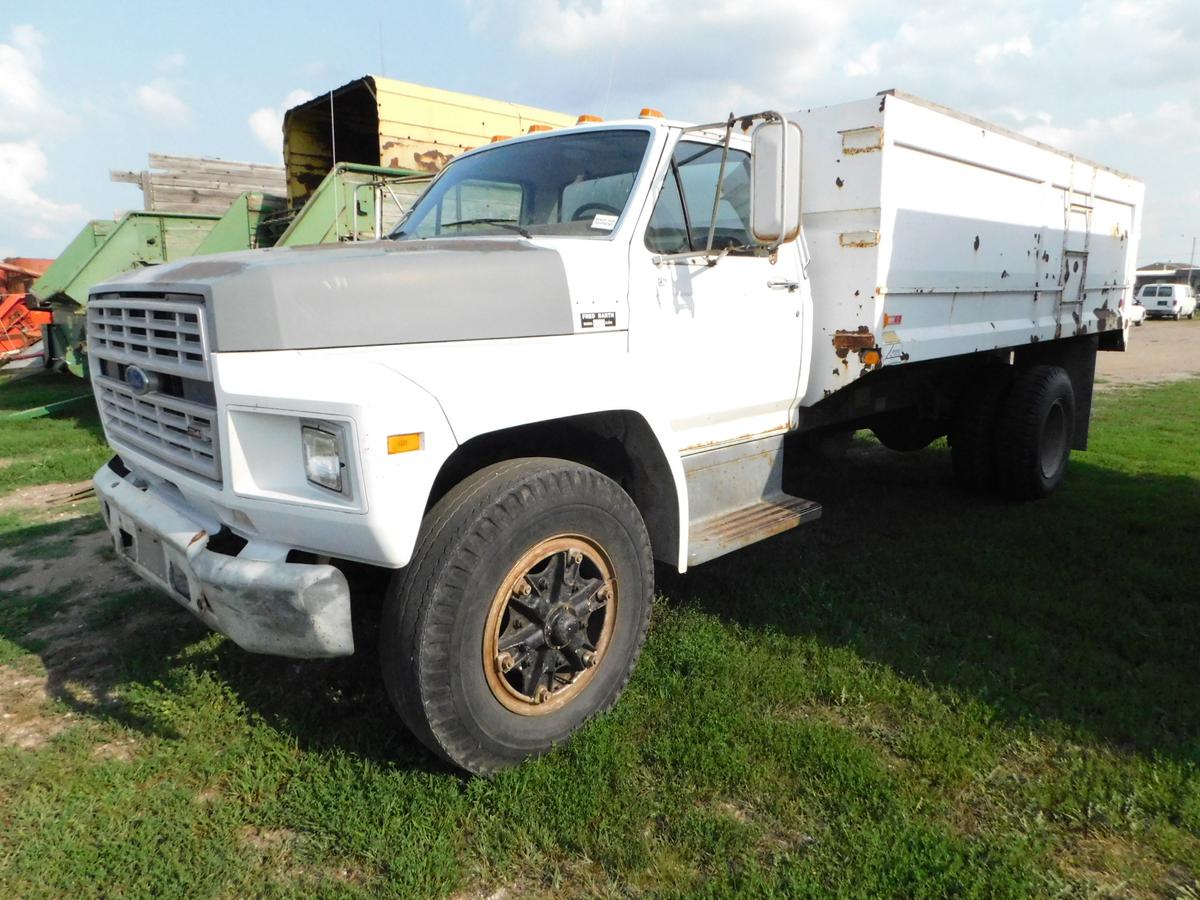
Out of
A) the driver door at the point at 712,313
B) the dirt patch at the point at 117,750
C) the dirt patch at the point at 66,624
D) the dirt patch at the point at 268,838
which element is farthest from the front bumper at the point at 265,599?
the driver door at the point at 712,313

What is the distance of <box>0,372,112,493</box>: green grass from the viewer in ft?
22.9

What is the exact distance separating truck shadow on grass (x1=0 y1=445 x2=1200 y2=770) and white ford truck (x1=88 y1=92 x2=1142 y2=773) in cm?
51

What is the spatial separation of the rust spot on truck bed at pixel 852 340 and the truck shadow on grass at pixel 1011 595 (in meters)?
1.24

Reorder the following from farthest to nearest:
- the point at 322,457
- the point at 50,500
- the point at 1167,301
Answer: the point at 1167,301 < the point at 50,500 < the point at 322,457

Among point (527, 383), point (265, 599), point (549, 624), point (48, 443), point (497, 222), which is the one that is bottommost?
point (48, 443)

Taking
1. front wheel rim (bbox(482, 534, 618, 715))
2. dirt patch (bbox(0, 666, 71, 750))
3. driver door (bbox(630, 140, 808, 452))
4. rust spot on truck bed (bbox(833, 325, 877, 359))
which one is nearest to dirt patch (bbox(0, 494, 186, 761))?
dirt patch (bbox(0, 666, 71, 750))

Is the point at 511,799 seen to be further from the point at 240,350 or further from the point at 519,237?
the point at 519,237

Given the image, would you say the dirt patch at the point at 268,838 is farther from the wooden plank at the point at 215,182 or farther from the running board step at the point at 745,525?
the wooden plank at the point at 215,182

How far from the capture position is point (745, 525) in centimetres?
370

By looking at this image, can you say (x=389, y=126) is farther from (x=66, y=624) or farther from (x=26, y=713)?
(x=26, y=713)

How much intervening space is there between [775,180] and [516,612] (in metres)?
1.82

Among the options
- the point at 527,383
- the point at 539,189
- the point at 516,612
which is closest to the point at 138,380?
the point at 527,383

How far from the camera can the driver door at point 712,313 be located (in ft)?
10.6

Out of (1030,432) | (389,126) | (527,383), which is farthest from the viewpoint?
(389,126)
